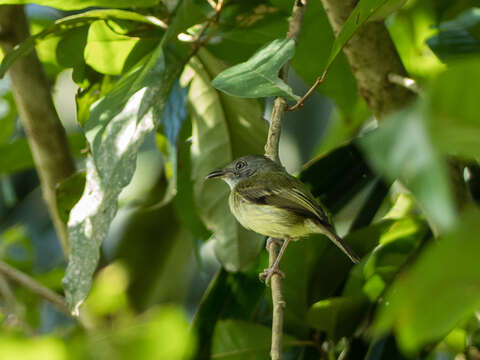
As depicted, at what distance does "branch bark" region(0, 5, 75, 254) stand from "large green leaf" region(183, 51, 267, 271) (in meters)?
0.60

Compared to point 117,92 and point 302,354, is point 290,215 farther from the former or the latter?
point 117,92

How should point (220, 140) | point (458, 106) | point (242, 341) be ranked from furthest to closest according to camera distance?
point (220, 140) → point (242, 341) → point (458, 106)

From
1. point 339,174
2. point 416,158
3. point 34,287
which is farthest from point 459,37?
point 416,158

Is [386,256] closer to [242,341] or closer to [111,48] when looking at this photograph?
[242,341]

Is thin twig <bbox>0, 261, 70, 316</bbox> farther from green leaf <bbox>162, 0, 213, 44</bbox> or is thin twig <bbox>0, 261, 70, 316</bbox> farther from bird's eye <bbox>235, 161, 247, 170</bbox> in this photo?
green leaf <bbox>162, 0, 213, 44</bbox>

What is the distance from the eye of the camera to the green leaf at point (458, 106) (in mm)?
699

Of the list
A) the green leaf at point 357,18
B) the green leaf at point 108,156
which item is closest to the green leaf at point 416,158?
the green leaf at point 357,18

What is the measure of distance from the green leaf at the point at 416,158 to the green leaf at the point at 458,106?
0.16ft

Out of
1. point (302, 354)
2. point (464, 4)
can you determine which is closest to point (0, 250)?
point (302, 354)

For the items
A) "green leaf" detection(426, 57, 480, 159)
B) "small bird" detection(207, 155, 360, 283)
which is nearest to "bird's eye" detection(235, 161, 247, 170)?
"small bird" detection(207, 155, 360, 283)

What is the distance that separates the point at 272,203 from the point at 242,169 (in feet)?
0.82

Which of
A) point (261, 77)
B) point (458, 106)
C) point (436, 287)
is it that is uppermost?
→ point (458, 106)

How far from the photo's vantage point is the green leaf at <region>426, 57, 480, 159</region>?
0.70 m

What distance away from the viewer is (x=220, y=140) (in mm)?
2910
